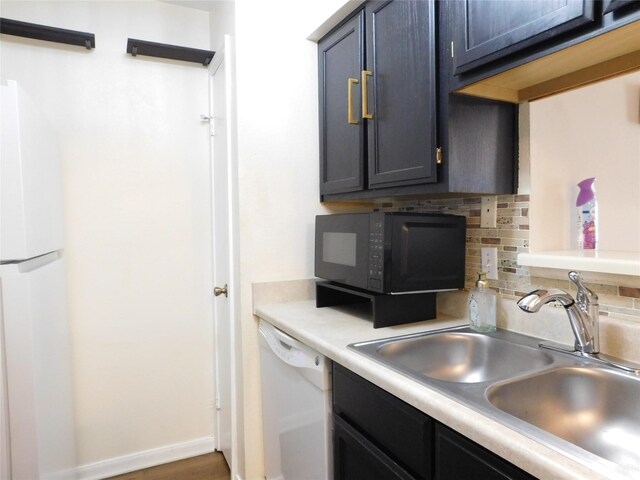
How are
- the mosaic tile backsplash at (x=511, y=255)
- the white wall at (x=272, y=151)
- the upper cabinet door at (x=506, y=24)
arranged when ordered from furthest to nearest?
1. the white wall at (x=272, y=151)
2. the mosaic tile backsplash at (x=511, y=255)
3. the upper cabinet door at (x=506, y=24)

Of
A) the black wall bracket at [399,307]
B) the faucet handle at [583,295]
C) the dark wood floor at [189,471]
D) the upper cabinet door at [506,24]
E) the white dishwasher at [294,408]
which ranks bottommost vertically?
the dark wood floor at [189,471]

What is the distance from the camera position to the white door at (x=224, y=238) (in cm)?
180

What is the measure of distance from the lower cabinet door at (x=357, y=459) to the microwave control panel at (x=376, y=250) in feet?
1.44

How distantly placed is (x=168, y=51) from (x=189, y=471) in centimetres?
212

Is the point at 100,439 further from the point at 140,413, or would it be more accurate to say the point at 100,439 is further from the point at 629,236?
the point at 629,236

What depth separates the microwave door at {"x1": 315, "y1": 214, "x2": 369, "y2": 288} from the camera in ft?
4.71

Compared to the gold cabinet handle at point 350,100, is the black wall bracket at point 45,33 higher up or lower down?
higher up

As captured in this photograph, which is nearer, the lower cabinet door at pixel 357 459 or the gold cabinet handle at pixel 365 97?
the lower cabinet door at pixel 357 459

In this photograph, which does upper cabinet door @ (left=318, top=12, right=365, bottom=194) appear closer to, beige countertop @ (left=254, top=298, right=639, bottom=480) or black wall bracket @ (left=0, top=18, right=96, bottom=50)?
beige countertop @ (left=254, top=298, right=639, bottom=480)

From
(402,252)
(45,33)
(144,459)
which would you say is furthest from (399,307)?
(45,33)

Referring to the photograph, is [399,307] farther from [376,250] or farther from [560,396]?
[560,396]

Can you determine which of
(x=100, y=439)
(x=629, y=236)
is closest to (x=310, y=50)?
(x=629, y=236)

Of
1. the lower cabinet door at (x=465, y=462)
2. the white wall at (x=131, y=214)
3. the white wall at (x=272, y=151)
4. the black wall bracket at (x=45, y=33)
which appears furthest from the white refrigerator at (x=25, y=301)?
the lower cabinet door at (x=465, y=462)

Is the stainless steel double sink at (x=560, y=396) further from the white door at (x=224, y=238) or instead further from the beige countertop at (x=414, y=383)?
the white door at (x=224, y=238)
